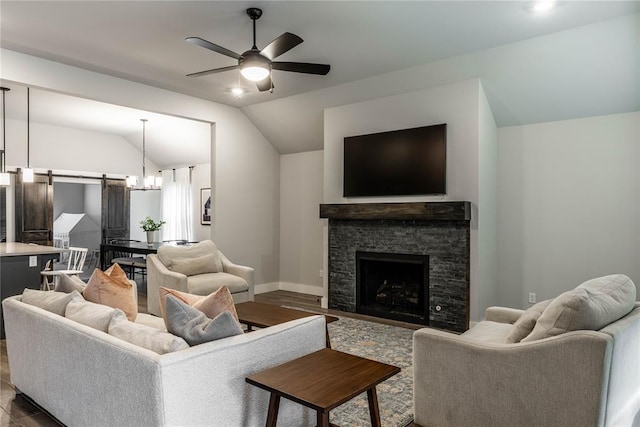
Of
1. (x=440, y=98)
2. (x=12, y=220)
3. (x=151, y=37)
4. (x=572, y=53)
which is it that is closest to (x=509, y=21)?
(x=572, y=53)

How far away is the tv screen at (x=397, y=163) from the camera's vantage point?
4664 mm

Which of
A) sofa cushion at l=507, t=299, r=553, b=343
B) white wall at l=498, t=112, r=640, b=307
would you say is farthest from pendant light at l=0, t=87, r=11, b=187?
white wall at l=498, t=112, r=640, b=307

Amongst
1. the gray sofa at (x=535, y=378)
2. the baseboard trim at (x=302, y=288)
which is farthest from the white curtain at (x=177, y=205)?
the gray sofa at (x=535, y=378)

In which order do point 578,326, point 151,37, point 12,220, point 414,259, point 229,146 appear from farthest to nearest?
point 12,220 → point 229,146 → point 414,259 → point 151,37 → point 578,326

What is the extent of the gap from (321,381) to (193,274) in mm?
3551

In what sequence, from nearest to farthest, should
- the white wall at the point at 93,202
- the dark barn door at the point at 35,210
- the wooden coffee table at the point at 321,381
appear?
the wooden coffee table at the point at 321,381 → the dark barn door at the point at 35,210 → the white wall at the point at 93,202

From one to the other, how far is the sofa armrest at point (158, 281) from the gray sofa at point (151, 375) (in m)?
2.01

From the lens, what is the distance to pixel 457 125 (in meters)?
4.57

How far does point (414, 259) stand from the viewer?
4848 mm

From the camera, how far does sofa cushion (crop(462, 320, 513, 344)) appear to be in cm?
256

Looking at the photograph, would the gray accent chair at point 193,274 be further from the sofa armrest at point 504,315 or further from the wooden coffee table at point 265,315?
the sofa armrest at point 504,315

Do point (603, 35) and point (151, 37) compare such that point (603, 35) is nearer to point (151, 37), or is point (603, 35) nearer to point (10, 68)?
point (151, 37)

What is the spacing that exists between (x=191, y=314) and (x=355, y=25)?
2.80m

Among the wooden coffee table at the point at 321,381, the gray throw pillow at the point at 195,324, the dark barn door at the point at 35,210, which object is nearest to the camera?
the wooden coffee table at the point at 321,381
